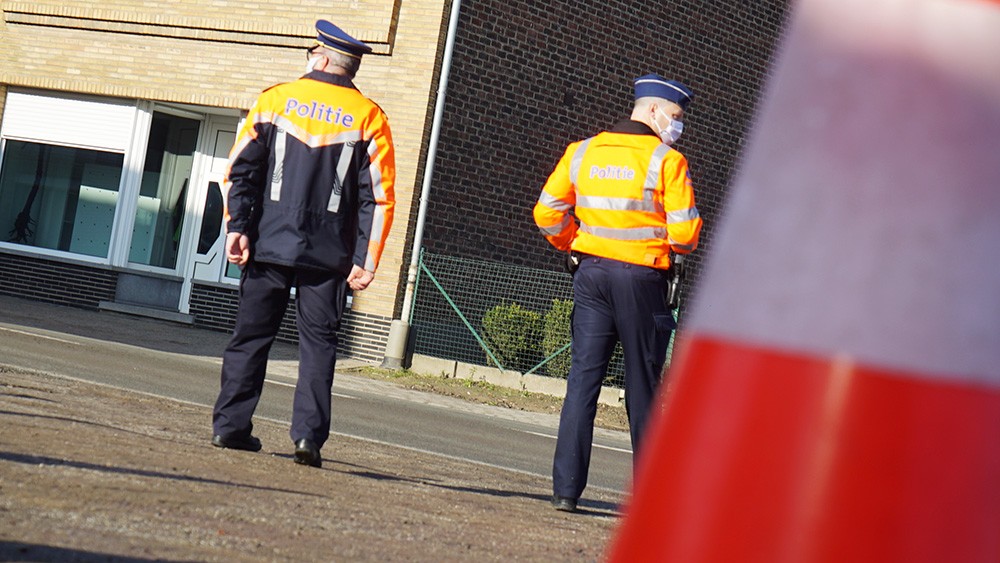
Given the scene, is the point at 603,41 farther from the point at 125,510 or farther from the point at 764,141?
the point at 764,141

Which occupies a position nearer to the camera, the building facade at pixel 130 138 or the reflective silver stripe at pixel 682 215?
the reflective silver stripe at pixel 682 215

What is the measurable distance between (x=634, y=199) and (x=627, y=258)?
27 cm

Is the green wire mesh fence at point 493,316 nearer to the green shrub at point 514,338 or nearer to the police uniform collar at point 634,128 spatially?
the green shrub at point 514,338

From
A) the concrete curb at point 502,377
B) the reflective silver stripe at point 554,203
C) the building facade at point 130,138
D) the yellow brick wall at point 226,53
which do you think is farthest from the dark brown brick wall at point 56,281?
the reflective silver stripe at point 554,203

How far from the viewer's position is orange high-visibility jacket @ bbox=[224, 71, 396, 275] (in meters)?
6.58

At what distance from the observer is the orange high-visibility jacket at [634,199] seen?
21.3 feet

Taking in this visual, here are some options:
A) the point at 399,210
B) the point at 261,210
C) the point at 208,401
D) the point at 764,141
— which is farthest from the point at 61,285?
the point at 764,141

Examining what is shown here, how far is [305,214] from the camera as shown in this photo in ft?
21.6

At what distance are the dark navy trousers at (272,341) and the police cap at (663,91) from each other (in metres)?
1.64

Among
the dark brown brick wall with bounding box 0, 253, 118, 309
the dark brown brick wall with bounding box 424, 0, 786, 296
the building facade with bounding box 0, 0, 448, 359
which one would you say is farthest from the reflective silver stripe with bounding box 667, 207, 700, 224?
the dark brown brick wall with bounding box 0, 253, 118, 309

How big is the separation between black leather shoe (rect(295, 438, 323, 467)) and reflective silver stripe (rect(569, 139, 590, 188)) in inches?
67.1

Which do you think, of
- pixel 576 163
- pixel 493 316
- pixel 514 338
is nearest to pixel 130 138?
pixel 493 316

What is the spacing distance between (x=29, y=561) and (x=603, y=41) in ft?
58.8

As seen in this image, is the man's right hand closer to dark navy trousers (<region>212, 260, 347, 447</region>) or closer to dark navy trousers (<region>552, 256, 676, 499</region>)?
dark navy trousers (<region>212, 260, 347, 447</region>)
